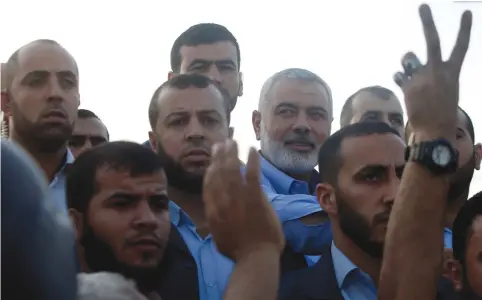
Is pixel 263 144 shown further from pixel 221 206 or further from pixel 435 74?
pixel 221 206

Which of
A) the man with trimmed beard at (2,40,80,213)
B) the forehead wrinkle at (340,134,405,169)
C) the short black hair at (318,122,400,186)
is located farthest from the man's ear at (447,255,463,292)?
the man with trimmed beard at (2,40,80,213)

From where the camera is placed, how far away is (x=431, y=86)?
242 cm

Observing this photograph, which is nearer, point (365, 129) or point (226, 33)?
point (365, 129)

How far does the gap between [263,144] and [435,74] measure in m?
1.69

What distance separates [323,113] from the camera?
396cm

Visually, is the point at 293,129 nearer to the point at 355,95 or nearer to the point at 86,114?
the point at 355,95

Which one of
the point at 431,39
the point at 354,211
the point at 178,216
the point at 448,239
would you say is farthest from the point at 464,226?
the point at 178,216

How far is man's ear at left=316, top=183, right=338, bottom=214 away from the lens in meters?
2.94

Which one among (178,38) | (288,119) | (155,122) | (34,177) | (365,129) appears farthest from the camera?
(178,38)

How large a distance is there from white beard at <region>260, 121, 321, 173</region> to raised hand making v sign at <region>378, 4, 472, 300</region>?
1403mm

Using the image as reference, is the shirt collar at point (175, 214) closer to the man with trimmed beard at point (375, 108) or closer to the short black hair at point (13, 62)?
the short black hair at point (13, 62)

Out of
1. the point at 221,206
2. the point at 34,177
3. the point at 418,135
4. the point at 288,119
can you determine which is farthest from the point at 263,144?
the point at 34,177

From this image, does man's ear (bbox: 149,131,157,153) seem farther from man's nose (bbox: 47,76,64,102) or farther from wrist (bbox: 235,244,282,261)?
wrist (bbox: 235,244,282,261)

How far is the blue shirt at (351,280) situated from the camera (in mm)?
2734
